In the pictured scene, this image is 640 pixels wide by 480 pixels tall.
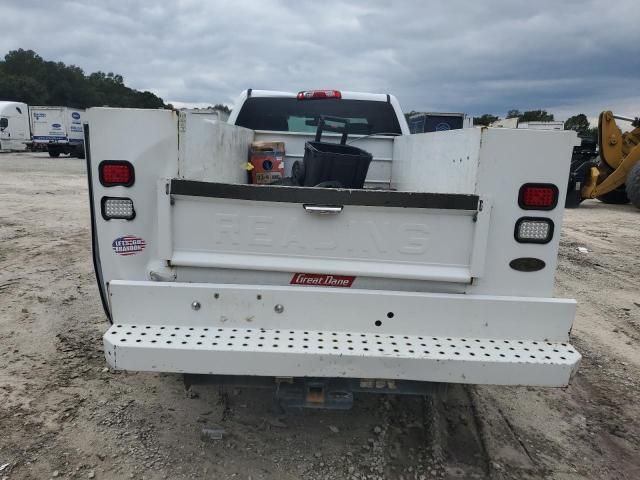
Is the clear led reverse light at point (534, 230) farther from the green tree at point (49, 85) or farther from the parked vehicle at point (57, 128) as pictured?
the green tree at point (49, 85)

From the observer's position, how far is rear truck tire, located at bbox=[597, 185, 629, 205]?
16125mm

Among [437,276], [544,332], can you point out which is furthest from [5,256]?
[544,332]

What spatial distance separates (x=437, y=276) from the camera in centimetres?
265

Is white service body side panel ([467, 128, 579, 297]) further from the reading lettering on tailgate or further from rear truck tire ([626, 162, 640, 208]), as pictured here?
rear truck tire ([626, 162, 640, 208])

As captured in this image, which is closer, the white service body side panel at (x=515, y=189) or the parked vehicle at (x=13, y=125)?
the white service body side panel at (x=515, y=189)

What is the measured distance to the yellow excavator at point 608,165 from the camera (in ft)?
48.3

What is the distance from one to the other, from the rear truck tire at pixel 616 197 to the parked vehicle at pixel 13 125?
3448cm

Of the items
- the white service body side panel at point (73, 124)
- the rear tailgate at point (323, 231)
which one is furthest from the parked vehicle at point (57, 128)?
the rear tailgate at point (323, 231)

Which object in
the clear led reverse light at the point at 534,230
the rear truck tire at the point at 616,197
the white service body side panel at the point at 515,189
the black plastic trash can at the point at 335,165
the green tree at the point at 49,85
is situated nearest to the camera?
the white service body side panel at the point at 515,189

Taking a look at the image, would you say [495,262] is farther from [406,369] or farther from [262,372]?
[262,372]

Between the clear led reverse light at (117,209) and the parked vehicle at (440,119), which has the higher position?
the parked vehicle at (440,119)

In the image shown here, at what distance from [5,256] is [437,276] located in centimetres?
637

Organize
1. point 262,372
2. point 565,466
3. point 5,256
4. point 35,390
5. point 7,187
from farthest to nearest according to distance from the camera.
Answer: point 7,187 < point 5,256 < point 35,390 < point 565,466 < point 262,372

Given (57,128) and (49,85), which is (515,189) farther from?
(49,85)
